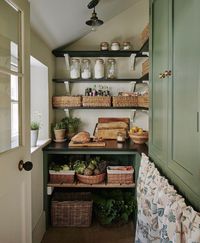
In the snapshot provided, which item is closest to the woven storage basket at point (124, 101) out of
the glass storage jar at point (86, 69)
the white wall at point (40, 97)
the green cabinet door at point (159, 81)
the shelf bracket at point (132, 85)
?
the shelf bracket at point (132, 85)

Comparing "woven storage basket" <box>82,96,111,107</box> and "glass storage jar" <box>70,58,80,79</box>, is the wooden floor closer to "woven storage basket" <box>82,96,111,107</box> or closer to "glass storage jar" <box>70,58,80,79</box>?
"woven storage basket" <box>82,96,111,107</box>

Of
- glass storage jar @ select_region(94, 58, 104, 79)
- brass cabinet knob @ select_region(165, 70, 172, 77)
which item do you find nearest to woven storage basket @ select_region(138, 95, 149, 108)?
glass storage jar @ select_region(94, 58, 104, 79)

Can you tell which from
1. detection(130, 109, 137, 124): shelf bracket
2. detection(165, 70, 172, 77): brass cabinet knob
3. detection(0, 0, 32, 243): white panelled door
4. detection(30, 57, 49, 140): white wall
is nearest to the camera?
detection(0, 0, 32, 243): white panelled door

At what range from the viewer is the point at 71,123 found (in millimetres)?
3193

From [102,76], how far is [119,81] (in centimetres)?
23

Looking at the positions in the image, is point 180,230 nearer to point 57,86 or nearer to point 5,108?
point 5,108

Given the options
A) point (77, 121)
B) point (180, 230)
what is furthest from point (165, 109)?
point (77, 121)

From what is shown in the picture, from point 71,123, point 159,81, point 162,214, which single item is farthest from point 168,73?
point 71,123

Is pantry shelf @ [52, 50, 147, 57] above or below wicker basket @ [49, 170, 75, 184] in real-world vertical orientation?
above

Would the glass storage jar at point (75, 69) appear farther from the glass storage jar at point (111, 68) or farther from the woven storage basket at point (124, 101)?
the woven storage basket at point (124, 101)

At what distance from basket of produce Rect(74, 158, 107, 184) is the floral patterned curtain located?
2.76 ft

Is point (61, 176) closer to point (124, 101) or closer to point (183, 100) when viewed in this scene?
point (124, 101)

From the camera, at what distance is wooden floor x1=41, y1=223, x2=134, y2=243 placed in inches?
98.4

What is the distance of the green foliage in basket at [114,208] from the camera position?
8.82 ft
